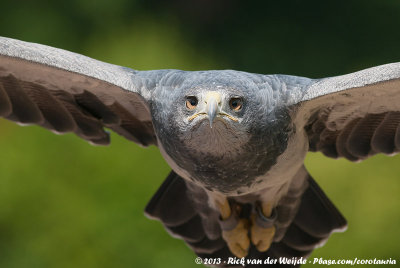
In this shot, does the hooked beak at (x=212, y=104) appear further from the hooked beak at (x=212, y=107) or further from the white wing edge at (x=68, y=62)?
the white wing edge at (x=68, y=62)

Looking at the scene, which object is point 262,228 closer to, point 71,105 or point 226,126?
point 226,126

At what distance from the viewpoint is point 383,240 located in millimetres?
9070

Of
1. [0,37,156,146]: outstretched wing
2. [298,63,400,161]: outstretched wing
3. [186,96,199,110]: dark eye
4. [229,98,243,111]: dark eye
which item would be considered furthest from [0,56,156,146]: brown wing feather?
[298,63,400,161]: outstretched wing

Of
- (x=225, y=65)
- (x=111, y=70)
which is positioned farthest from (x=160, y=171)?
(x=111, y=70)

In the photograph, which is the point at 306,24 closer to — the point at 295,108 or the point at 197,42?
the point at 197,42

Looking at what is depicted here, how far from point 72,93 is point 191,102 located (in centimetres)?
116

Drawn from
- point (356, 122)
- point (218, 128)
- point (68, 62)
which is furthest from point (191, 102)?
point (356, 122)

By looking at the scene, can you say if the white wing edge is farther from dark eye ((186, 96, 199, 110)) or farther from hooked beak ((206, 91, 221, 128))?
hooked beak ((206, 91, 221, 128))

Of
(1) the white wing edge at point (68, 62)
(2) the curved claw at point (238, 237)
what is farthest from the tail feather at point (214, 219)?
(1) the white wing edge at point (68, 62)

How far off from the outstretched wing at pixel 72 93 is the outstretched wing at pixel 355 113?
3.33 feet

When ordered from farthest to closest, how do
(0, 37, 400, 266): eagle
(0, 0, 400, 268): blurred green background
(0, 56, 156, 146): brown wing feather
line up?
(0, 0, 400, 268): blurred green background → (0, 56, 156, 146): brown wing feather → (0, 37, 400, 266): eagle

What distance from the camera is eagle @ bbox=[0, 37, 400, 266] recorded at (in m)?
5.64

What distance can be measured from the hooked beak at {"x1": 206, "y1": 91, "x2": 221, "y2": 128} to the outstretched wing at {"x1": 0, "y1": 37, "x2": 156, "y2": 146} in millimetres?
638

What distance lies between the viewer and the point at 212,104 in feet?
17.7
